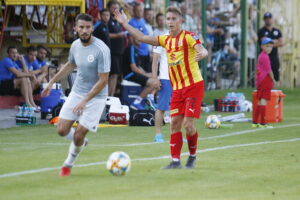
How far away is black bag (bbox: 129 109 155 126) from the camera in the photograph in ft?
55.9

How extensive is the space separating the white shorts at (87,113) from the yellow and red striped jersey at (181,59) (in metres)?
1.13

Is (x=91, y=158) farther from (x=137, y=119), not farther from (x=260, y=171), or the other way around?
(x=137, y=119)

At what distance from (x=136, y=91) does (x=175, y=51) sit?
1032cm

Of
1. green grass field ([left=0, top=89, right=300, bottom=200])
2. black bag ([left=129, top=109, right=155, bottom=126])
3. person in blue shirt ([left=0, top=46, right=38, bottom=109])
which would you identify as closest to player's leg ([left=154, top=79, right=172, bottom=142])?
green grass field ([left=0, top=89, right=300, bottom=200])

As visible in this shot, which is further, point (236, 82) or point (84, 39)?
point (236, 82)

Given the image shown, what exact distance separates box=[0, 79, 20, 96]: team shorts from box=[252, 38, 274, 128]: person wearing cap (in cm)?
610

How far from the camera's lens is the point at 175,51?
1055 cm

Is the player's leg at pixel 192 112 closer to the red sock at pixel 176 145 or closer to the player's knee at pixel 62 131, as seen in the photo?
the red sock at pixel 176 145

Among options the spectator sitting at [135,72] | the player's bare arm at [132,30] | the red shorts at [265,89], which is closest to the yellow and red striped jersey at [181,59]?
the player's bare arm at [132,30]

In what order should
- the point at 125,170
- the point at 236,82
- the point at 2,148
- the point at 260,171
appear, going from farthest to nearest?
the point at 236,82
the point at 2,148
the point at 260,171
the point at 125,170

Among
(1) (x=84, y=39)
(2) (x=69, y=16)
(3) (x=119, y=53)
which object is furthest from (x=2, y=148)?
(2) (x=69, y=16)

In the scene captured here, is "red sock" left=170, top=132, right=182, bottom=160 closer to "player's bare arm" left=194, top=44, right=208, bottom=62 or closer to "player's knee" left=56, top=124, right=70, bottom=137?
"player's bare arm" left=194, top=44, right=208, bottom=62

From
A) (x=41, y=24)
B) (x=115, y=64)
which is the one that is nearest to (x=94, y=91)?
(x=115, y=64)

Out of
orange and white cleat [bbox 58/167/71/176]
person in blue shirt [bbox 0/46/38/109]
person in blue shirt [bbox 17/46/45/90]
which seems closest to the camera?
orange and white cleat [bbox 58/167/71/176]
